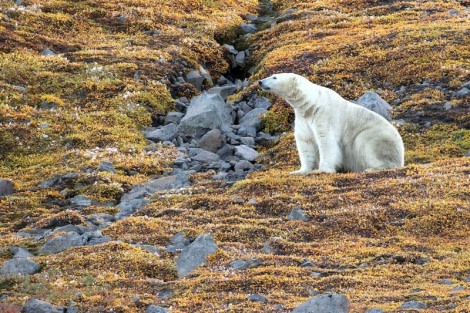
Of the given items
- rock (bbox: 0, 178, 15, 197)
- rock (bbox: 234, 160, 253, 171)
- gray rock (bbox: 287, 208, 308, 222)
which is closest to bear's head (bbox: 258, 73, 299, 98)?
rock (bbox: 234, 160, 253, 171)

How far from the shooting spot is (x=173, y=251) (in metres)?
13.8

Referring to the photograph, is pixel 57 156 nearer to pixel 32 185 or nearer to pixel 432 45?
pixel 32 185

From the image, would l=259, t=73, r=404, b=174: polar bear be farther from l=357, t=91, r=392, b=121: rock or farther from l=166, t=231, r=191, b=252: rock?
l=166, t=231, r=191, b=252: rock

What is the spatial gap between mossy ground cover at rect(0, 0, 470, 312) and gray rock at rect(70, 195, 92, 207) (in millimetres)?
297

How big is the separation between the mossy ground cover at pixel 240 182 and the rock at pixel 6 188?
343 mm

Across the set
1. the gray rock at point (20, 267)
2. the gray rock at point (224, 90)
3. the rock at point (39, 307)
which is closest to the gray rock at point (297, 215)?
the gray rock at point (20, 267)

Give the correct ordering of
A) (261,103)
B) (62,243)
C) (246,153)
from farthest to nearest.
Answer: (261,103) → (246,153) → (62,243)

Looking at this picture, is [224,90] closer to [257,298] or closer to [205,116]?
[205,116]

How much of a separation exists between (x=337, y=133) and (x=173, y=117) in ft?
27.8

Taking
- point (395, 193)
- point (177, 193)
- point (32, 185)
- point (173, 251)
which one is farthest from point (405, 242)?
point (32, 185)

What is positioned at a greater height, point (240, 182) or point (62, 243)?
point (62, 243)

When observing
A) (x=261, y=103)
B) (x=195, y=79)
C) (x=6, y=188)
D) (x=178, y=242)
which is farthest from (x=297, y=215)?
(x=195, y=79)

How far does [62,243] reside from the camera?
1435 cm

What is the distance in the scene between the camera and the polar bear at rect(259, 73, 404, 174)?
18.6 meters
